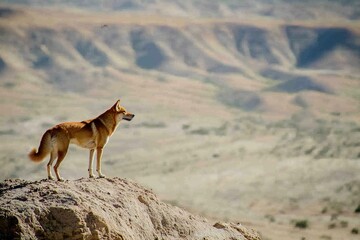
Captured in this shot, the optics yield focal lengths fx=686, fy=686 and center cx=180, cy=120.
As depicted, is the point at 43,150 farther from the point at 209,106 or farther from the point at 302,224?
the point at 209,106

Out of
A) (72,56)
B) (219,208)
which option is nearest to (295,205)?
(219,208)

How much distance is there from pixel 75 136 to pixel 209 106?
330ft

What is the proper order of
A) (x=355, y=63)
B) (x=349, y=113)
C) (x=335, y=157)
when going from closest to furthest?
(x=335, y=157) < (x=349, y=113) < (x=355, y=63)

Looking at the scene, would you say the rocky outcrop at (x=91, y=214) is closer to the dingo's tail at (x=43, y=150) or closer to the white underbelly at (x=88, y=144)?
the dingo's tail at (x=43, y=150)

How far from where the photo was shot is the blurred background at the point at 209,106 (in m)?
45.2

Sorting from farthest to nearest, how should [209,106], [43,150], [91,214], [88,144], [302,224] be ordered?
[209,106] < [302,224] < [88,144] < [43,150] < [91,214]

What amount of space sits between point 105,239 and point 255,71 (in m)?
134

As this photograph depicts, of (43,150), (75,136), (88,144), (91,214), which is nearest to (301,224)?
(88,144)


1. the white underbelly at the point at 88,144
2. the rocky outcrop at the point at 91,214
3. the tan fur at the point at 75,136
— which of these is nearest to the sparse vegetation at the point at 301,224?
the rocky outcrop at the point at 91,214

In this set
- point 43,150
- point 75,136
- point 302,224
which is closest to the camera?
point 43,150

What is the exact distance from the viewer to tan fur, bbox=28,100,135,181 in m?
11.2

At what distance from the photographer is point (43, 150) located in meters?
11.1

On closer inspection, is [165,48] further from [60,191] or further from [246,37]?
[60,191]

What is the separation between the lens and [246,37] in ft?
526
